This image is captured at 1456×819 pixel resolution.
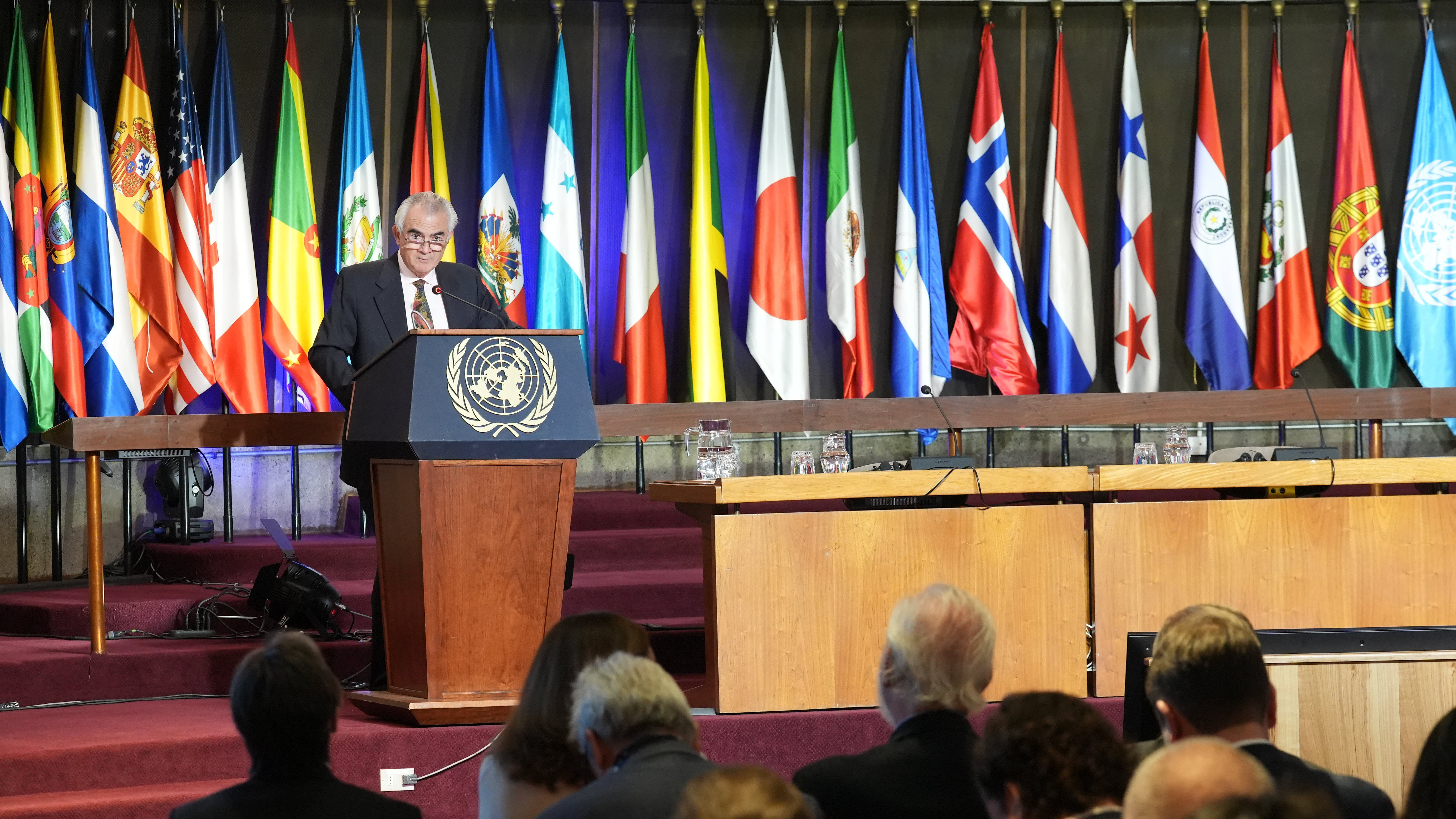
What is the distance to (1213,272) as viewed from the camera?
7.27 m

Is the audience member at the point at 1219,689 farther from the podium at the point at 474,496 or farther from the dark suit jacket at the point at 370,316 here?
the dark suit jacket at the point at 370,316

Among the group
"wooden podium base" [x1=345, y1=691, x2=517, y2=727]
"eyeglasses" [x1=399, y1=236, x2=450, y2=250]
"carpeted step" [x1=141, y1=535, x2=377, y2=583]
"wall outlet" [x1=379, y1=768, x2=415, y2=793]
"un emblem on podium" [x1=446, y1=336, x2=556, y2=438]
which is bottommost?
"wall outlet" [x1=379, y1=768, x2=415, y2=793]

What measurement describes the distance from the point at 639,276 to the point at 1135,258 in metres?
2.49

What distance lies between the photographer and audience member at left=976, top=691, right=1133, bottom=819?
1718 mm

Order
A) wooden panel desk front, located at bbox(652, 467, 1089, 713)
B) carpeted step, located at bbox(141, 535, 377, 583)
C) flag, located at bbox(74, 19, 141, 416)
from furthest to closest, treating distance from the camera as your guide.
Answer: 1. flag, located at bbox(74, 19, 141, 416)
2. carpeted step, located at bbox(141, 535, 377, 583)
3. wooden panel desk front, located at bbox(652, 467, 1089, 713)

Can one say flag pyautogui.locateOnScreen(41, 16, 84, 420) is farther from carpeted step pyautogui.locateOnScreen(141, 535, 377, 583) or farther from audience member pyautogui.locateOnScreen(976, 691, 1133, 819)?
audience member pyautogui.locateOnScreen(976, 691, 1133, 819)

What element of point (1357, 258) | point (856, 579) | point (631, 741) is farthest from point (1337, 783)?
point (1357, 258)

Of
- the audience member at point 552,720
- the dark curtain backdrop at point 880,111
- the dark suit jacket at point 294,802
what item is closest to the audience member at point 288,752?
the dark suit jacket at point 294,802

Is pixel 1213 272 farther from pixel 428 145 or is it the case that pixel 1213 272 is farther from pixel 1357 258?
pixel 428 145

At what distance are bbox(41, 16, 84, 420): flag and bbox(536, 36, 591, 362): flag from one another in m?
1.99

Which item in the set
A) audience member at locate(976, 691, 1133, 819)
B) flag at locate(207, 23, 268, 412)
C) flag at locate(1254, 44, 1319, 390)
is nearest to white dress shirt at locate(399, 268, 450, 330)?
flag at locate(207, 23, 268, 412)

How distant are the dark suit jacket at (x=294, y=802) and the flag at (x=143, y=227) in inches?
183

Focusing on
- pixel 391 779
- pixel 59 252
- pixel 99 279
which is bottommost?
pixel 391 779

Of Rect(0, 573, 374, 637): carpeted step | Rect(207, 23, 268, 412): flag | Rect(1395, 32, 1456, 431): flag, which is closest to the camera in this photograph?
Rect(0, 573, 374, 637): carpeted step
